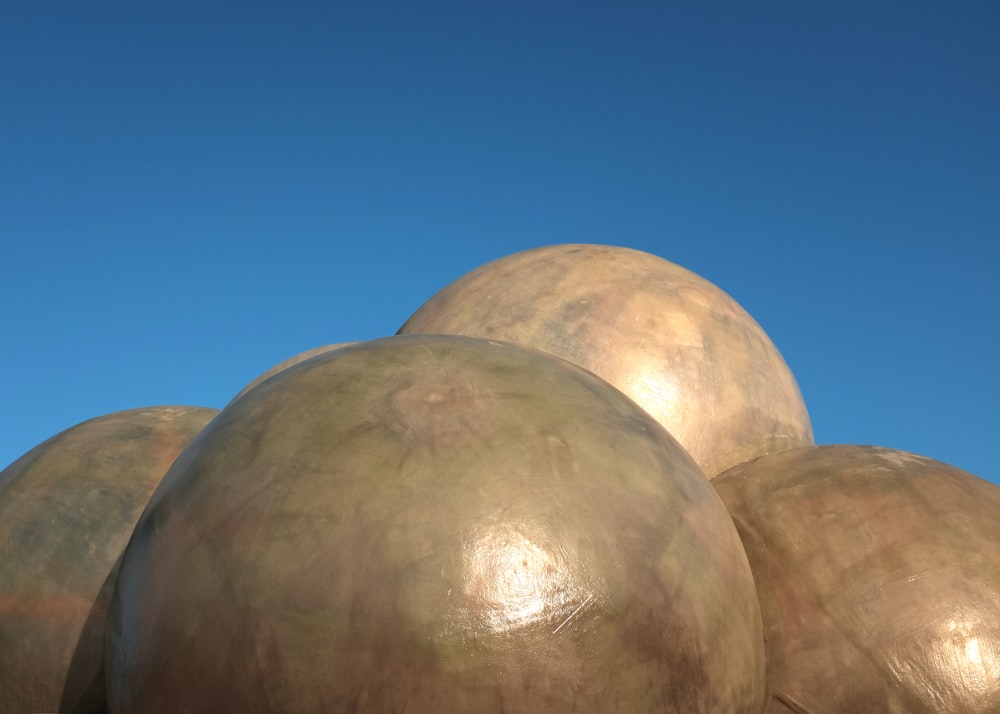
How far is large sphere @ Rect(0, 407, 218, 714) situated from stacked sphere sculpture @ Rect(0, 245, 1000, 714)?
0.5 inches

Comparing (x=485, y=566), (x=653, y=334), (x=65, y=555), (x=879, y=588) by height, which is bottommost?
(x=879, y=588)

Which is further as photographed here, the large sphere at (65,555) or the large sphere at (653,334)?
the large sphere at (653,334)

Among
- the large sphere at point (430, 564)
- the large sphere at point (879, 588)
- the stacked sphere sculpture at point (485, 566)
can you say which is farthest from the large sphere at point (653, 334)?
the large sphere at point (430, 564)

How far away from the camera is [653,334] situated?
581 cm

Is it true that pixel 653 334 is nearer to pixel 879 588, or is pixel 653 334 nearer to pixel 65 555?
pixel 879 588

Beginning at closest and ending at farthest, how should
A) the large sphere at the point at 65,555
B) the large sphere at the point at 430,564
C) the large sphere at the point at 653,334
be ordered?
the large sphere at the point at 430,564 → the large sphere at the point at 65,555 → the large sphere at the point at 653,334

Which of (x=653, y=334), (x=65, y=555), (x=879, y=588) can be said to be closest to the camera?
(x=879, y=588)

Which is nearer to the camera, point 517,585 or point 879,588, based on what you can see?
point 517,585

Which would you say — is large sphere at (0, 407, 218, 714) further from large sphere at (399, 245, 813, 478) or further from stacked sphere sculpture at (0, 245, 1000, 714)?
large sphere at (399, 245, 813, 478)

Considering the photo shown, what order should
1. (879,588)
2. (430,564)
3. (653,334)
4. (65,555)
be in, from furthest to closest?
(653,334) < (65,555) < (879,588) < (430,564)

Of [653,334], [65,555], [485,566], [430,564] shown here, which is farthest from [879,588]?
[65,555]

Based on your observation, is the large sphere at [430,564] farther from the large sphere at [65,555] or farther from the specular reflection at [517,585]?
the large sphere at [65,555]

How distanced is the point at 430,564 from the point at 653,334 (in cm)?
278

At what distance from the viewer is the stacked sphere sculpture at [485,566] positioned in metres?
3.30
